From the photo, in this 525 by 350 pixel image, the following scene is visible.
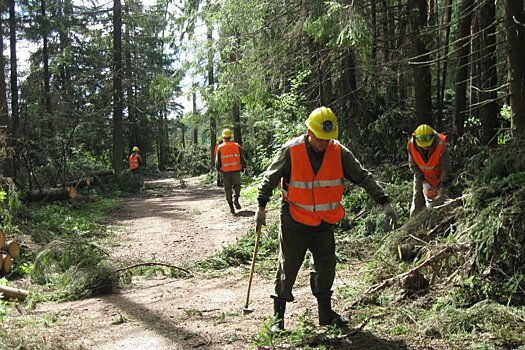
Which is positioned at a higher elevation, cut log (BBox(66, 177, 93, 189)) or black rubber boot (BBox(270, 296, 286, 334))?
cut log (BBox(66, 177, 93, 189))

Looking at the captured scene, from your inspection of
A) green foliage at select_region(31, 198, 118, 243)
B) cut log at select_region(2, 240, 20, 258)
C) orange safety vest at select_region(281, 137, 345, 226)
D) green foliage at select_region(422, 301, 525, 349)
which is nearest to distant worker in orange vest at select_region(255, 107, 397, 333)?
orange safety vest at select_region(281, 137, 345, 226)

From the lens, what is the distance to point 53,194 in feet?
47.8

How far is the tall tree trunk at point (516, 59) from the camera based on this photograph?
22.9 feet

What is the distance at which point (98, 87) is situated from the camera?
3172 centimetres

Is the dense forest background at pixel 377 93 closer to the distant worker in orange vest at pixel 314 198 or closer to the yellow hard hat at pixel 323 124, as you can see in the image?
the distant worker in orange vest at pixel 314 198

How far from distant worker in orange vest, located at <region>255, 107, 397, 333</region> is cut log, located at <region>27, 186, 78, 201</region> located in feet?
36.3

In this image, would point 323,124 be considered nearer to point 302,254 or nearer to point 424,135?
point 302,254

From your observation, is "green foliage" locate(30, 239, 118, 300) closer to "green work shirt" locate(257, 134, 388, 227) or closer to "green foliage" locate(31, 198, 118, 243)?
"green foliage" locate(31, 198, 118, 243)

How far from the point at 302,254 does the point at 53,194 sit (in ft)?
38.6

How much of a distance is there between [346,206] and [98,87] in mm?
25532

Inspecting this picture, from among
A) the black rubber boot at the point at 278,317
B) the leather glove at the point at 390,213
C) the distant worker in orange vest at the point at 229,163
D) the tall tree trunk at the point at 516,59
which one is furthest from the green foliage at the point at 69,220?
the tall tree trunk at the point at 516,59

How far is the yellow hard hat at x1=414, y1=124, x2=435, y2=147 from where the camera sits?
712cm

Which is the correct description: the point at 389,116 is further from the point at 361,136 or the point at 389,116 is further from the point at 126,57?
the point at 126,57

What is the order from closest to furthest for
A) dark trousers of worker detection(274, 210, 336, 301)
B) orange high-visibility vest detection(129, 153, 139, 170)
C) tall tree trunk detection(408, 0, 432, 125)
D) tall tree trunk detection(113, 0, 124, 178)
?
dark trousers of worker detection(274, 210, 336, 301) < tall tree trunk detection(408, 0, 432, 125) < orange high-visibility vest detection(129, 153, 139, 170) < tall tree trunk detection(113, 0, 124, 178)
